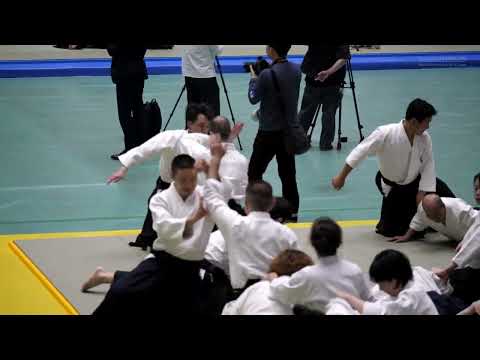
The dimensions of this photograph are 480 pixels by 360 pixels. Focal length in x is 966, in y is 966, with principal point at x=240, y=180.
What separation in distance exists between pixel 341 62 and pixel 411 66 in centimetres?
705

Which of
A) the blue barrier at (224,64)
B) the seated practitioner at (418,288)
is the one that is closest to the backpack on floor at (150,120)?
the seated practitioner at (418,288)

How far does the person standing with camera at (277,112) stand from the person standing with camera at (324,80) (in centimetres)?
201

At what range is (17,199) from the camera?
27.1 ft

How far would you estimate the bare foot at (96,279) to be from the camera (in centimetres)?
612

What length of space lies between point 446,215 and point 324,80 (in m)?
2.96

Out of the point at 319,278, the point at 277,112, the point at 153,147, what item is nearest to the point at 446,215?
the point at 277,112

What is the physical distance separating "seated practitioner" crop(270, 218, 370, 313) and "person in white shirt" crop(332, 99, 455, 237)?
6.48 ft

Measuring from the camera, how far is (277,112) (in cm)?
751

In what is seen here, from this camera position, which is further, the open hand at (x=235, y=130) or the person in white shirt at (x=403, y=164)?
the person in white shirt at (x=403, y=164)

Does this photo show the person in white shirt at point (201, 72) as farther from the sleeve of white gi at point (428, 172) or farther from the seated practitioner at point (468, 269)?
the seated practitioner at point (468, 269)

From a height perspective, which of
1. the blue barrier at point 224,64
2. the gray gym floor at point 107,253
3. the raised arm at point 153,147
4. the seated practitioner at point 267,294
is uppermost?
the raised arm at point 153,147

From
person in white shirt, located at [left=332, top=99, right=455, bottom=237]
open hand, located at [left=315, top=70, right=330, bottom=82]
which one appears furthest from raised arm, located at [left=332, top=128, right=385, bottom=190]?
open hand, located at [left=315, top=70, right=330, bottom=82]

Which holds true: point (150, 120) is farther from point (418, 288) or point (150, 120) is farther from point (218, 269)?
point (418, 288)
